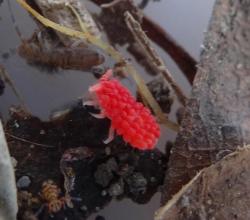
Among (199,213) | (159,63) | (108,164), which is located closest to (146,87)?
(159,63)

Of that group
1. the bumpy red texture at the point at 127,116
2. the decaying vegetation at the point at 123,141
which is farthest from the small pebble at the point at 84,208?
the bumpy red texture at the point at 127,116

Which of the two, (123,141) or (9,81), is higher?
(9,81)

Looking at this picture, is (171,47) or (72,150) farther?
(171,47)

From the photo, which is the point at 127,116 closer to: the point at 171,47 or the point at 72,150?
the point at 72,150

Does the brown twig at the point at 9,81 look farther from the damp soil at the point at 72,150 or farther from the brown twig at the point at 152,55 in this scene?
the brown twig at the point at 152,55

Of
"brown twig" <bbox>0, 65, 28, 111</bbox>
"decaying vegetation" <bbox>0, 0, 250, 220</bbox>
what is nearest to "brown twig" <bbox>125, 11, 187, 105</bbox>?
"decaying vegetation" <bbox>0, 0, 250, 220</bbox>

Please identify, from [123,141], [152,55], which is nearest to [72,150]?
[123,141]
